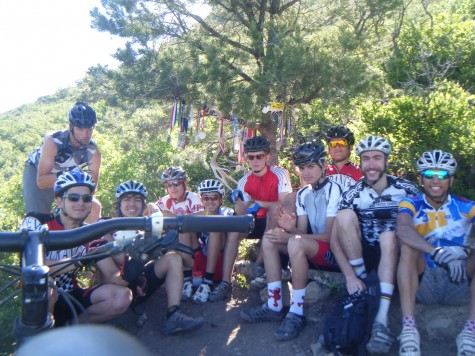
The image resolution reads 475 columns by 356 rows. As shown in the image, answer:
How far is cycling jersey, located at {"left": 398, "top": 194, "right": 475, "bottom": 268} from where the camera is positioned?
4.60 metres

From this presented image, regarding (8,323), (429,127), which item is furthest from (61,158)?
(429,127)

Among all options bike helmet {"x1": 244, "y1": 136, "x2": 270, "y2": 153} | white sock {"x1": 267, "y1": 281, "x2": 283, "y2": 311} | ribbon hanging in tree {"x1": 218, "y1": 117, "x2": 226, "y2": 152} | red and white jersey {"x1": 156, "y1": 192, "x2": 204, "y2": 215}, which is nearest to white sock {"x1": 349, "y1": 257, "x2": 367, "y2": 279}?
white sock {"x1": 267, "y1": 281, "x2": 283, "y2": 311}

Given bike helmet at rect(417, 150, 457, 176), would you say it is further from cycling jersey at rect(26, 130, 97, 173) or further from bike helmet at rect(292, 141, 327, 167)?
cycling jersey at rect(26, 130, 97, 173)

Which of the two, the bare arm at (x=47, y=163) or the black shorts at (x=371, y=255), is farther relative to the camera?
the bare arm at (x=47, y=163)

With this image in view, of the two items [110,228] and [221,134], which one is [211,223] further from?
[221,134]

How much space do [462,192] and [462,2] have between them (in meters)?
7.61

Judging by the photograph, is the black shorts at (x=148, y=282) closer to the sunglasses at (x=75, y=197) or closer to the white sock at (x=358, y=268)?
the sunglasses at (x=75, y=197)

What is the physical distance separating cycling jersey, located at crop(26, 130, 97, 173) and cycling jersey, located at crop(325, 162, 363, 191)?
2841mm

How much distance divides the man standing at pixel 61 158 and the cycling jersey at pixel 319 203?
233 cm

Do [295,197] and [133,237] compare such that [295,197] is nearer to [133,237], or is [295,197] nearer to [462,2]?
[133,237]

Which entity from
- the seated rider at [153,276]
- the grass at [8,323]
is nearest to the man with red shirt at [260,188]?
the seated rider at [153,276]

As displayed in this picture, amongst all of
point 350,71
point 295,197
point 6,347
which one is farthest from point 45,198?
point 350,71

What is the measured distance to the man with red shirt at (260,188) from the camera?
6172 mm

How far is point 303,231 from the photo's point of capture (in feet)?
17.9
